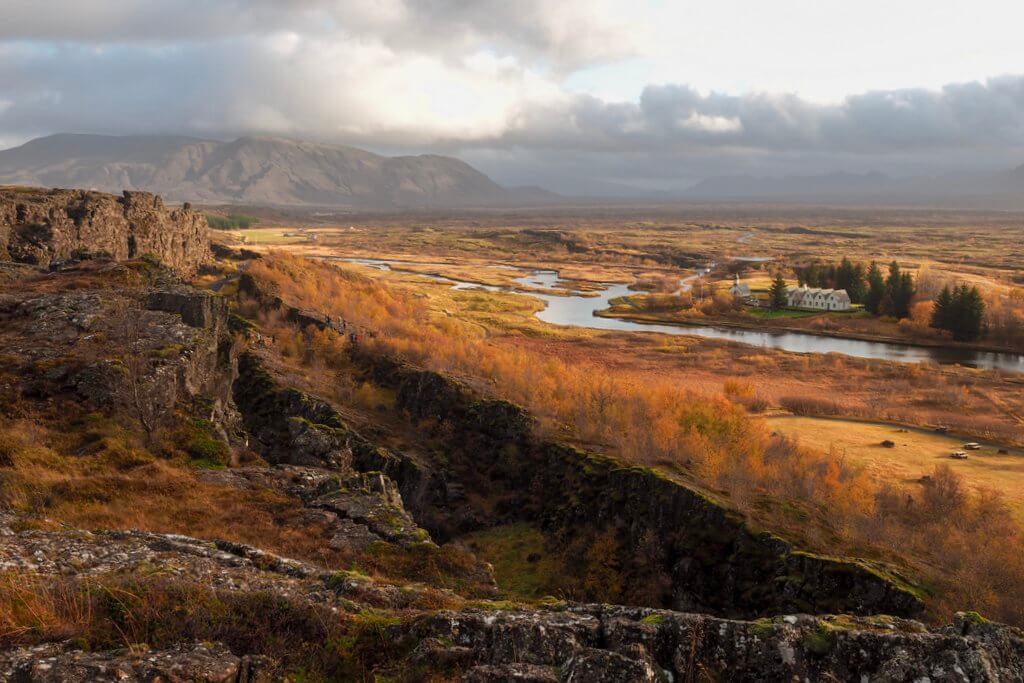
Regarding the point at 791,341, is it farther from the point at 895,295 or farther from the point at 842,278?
the point at 842,278

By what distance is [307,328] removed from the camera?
7119 cm

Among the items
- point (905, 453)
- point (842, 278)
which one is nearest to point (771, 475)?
point (905, 453)

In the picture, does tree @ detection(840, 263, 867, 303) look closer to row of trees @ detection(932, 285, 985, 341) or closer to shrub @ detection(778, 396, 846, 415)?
row of trees @ detection(932, 285, 985, 341)

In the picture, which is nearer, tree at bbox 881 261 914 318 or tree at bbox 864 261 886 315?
tree at bbox 881 261 914 318

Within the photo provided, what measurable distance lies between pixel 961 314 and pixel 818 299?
105 feet

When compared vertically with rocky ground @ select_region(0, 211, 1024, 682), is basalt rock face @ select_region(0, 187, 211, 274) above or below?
above

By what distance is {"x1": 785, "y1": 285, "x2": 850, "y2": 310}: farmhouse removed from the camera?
152 meters

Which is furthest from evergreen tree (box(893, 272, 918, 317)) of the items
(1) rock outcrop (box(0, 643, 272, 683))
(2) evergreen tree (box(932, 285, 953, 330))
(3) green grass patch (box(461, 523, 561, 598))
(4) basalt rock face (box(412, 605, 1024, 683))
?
(1) rock outcrop (box(0, 643, 272, 683))

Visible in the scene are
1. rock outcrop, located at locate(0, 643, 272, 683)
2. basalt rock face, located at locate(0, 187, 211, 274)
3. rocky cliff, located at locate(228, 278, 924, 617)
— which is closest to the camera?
rock outcrop, located at locate(0, 643, 272, 683)

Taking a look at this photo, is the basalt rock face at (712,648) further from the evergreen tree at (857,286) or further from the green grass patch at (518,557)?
the evergreen tree at (857,286)

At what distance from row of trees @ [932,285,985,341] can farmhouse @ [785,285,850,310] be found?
74.5ft

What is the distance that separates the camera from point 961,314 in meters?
126

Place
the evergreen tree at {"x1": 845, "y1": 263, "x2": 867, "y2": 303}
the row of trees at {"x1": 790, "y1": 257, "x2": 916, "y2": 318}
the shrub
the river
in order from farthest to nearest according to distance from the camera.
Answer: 1. the evergreen tree at {"x1": 845, "y1": 263, "x2": 867, "y2": 303}
2. the row of trees at {"x1": 790, "y1": 257, "x2": 916, "y2": 318}
3. the river
4. the shrub

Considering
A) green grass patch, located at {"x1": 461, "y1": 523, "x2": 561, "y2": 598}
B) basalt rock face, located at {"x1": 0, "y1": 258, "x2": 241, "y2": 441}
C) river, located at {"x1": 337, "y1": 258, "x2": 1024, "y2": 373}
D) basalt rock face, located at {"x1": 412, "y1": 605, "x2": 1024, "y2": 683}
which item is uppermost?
basalt rock face, located at {"x1": 0, "y1": 258, "x2": 241, "y2": 441}
